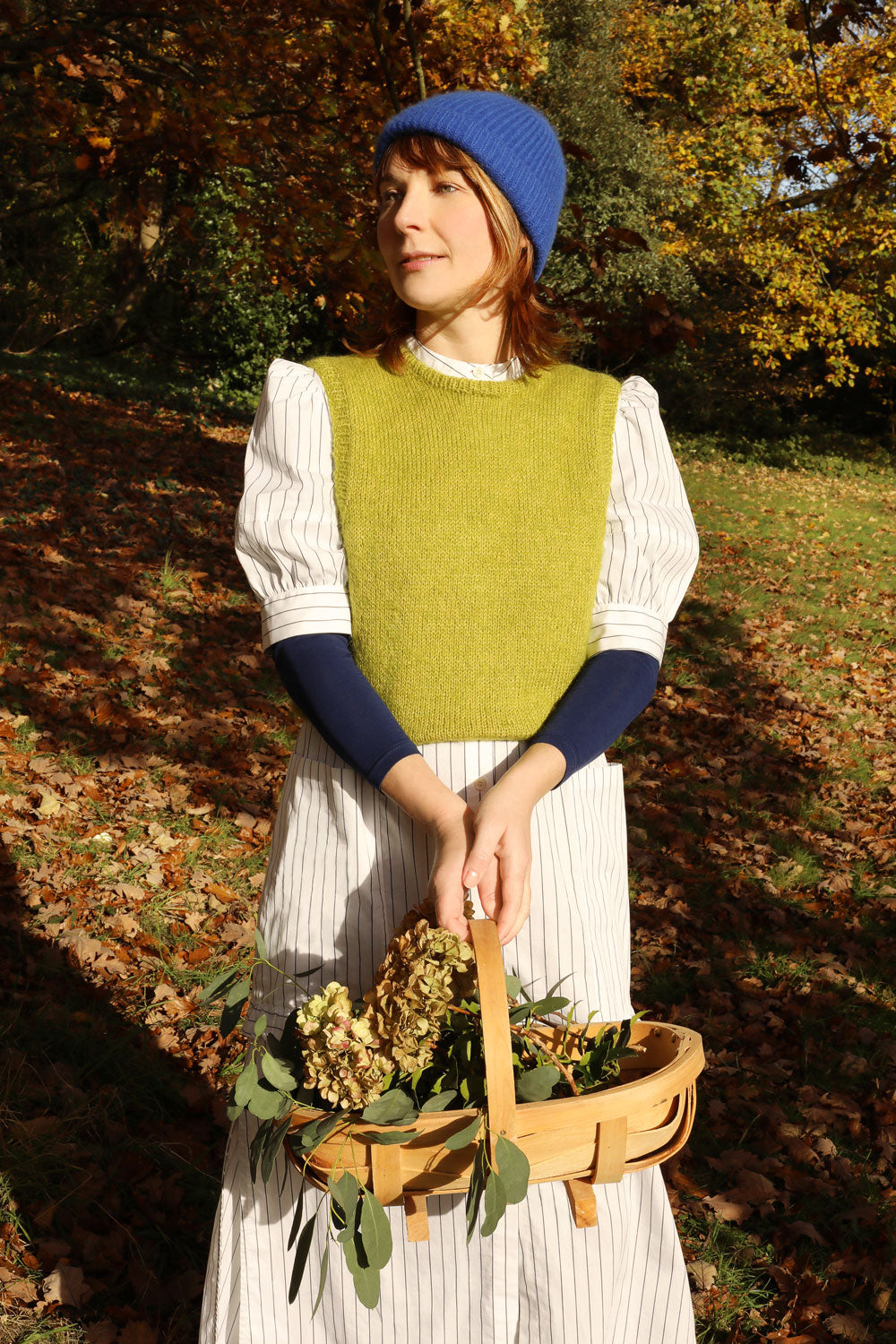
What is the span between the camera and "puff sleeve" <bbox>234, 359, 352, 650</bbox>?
1443 millimetres

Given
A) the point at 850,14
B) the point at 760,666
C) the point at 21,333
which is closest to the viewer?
the point at 850,14

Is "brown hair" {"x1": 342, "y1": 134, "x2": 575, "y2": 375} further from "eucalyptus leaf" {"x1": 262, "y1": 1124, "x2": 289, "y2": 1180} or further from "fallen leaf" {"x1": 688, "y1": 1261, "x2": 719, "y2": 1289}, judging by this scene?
"fallen leaf" {"x1": 688, "y1": 1261, "x2": 719, "y2": 1289}

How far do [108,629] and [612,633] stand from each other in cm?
530

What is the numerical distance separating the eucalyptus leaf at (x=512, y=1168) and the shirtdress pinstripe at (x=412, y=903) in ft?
1.35

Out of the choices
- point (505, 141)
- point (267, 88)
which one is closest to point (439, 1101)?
point (505, 141)

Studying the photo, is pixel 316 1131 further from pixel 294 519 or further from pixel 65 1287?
pixel 65 1287

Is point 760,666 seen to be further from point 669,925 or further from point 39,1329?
point 39,1329

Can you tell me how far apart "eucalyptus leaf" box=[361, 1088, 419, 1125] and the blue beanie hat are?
123cm

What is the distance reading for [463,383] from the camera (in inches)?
62.3

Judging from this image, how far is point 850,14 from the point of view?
3.93 m

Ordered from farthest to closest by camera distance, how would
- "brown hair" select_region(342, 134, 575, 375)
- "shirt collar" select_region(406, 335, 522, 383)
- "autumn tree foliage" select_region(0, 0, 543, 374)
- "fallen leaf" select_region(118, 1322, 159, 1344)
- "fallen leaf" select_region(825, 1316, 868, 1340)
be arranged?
"autumn tree foliage" select_region(0, 0, 543, 374)
"fallen leaf" select_region(825, 1316, 868, 1340)
"fallen leaf" select_region(118, 1322, 159, 1344)
"shirt collar" select_region(406, 335, 522, 383)
"brown hair" select_region(342, 134, 575, 375)

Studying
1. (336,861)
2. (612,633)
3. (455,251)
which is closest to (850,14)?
(455,251)

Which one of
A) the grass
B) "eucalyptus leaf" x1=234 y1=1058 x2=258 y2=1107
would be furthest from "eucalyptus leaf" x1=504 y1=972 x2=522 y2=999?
the grass

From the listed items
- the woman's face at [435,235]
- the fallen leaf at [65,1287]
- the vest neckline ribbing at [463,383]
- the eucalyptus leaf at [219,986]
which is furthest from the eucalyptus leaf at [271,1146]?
the fallen leaf at [65,1287]
